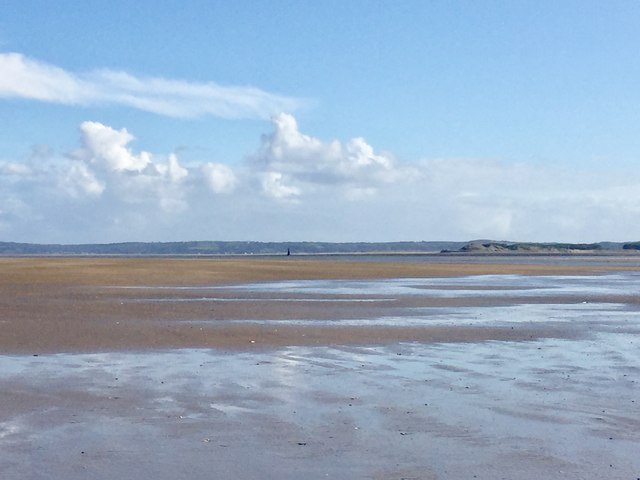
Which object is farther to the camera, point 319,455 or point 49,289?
point 49,289

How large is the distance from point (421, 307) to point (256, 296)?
6.91 m

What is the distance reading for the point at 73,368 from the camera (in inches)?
543

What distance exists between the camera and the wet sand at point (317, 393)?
8117mm

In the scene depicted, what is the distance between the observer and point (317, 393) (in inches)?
458

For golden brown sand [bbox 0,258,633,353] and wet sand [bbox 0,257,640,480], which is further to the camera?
golden brown sand [bbox 0,258,633,353]

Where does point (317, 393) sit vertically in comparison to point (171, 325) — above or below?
below

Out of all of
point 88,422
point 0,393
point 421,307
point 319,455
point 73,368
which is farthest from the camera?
point 421,307

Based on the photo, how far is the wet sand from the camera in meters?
8.12

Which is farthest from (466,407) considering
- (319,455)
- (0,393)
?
(0,393)

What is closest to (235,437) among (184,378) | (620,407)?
(184,378)

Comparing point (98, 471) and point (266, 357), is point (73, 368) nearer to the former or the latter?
point (266, 357)

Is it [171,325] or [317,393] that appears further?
[171,325]

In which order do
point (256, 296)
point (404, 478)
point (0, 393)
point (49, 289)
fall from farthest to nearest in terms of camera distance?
point (49, 289)
point (256, 296)
point (0, 393)
point (404, 478)

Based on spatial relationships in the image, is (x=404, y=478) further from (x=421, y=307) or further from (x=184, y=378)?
(x=421, y=307)
